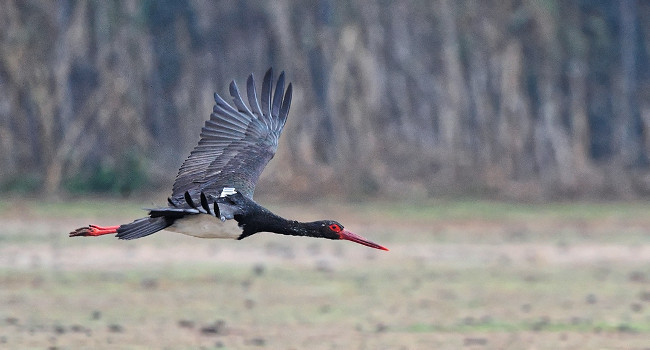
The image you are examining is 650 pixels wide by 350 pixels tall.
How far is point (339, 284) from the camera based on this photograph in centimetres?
1508

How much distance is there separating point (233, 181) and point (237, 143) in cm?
49

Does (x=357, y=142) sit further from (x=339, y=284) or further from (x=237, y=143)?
(x=237, y=143)

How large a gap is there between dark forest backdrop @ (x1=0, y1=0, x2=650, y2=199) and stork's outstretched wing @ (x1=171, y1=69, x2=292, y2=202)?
16881 millimetres

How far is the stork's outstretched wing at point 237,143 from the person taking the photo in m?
8.97

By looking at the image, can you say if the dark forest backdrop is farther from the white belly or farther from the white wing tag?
the white belly

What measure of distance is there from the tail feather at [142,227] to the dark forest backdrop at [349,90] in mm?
18262

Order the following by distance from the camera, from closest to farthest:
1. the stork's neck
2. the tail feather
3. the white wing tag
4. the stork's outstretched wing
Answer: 1. the tail feather
2. the stork's neck
3. the white wing tag
4. the stork's outstretched wing

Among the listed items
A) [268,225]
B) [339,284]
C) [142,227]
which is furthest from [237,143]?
[339,284]

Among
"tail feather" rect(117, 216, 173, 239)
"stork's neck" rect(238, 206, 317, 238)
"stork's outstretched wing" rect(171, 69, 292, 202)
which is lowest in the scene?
"tail feather" rect(117, 216, 173, 239)

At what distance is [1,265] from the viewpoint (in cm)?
1617

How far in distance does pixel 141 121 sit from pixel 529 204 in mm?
8582

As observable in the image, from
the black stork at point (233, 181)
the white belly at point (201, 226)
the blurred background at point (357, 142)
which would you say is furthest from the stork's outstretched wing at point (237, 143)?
the blurred background at point (357, 142)

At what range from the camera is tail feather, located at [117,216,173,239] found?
7730mm

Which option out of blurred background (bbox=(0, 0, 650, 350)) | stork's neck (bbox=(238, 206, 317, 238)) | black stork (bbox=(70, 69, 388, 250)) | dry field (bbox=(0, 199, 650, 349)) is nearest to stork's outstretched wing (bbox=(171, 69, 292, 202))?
black stork (bbox=(70, 69, 388, 250))
